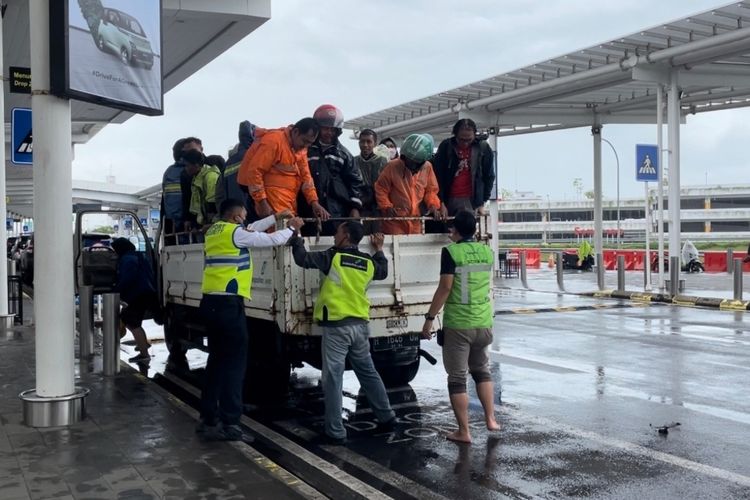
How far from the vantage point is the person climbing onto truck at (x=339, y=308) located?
6.32 meters

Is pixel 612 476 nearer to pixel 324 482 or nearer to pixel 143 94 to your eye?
pixel 324 482

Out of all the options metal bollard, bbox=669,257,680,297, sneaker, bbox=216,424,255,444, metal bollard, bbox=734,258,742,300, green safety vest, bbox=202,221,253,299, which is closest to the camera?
sneaker, bbox=216,424,255,444

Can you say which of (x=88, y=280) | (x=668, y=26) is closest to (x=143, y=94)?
(x=88, y=280)

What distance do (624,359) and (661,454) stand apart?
176 inches

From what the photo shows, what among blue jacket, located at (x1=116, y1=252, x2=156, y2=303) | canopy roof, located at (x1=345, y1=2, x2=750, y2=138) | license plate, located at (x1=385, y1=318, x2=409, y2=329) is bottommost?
license plate, located at (x1=385, y1=318, x2=409, y2=329)

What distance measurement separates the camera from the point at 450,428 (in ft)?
22.2

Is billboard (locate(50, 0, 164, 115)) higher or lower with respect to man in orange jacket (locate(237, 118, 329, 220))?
higher

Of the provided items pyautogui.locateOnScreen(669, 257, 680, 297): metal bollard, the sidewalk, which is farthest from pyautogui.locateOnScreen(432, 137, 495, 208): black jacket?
pyautogui.locateOnScreen(669, 257, 680, 297): metal bollard

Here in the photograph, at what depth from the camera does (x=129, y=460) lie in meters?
5.41

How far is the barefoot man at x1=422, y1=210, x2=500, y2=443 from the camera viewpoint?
6250 mm

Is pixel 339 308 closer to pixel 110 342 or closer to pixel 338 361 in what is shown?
pixel 338 361

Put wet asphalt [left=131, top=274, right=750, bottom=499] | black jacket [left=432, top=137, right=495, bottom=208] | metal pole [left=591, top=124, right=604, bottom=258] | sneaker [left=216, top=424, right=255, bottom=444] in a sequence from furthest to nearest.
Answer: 1. metal pole [left=591, top=124, right=604, bottom=258]
2. black jacket [left=432, top=137, right=495, bottom=208]
3. sneaker [left=216, top=424, right=255, bottom=444]
4. wet asphalt [left=131, top=274, right=750, bottom=499]

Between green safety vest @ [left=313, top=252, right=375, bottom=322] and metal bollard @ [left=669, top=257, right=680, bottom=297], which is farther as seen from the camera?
metal bollard @ [left=669, top=257, right=680, bottom=297]

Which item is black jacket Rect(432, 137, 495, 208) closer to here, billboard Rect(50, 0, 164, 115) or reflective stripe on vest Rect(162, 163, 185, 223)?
billboard Rect(50, 0, 164, 115)
